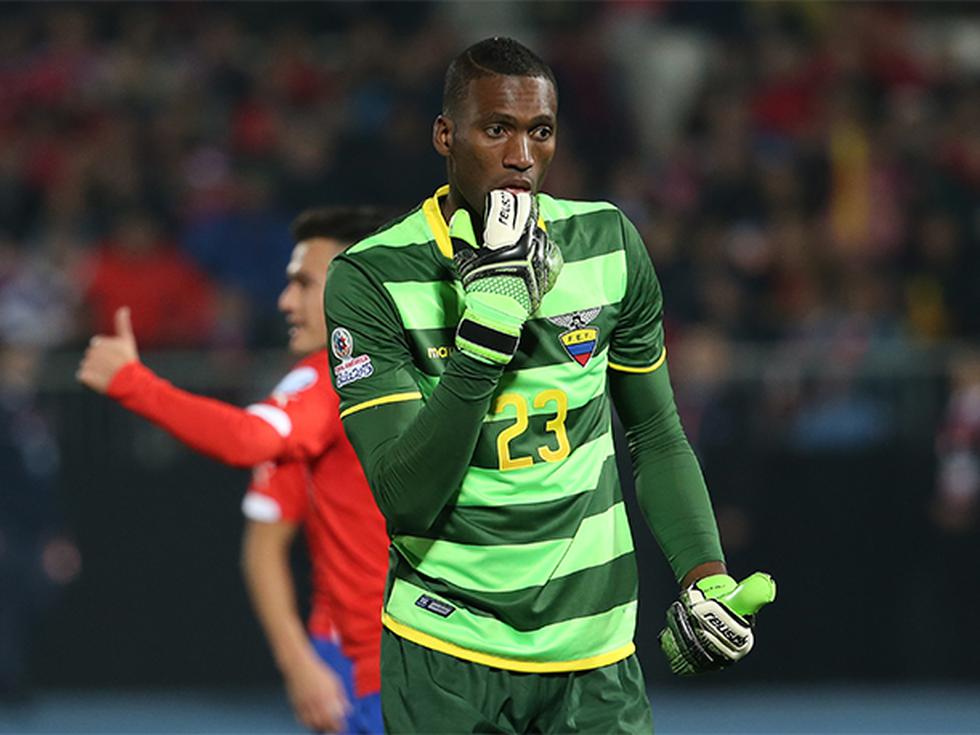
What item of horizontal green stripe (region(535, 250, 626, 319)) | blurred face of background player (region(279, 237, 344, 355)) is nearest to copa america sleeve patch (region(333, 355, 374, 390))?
horizontal green stripe (region(535, 250, 626, 319))

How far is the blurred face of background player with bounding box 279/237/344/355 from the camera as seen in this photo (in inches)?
192

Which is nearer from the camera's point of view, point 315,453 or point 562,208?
point 562,208

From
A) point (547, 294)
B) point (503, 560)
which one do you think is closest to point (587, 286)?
point (547, 294)

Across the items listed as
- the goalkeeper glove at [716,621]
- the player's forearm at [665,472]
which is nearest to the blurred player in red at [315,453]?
the player's forearm at [665,472]

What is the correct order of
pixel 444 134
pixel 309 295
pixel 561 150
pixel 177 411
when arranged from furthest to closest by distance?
pixel 561 150 → pixel 309 295 → pixel 177 411 → pixel 444 134

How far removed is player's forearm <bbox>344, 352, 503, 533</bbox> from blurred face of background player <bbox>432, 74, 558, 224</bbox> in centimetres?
41

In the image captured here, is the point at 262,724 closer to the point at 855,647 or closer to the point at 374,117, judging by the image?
the point at 855,647

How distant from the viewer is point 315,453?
186 inches

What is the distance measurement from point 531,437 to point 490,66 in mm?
713

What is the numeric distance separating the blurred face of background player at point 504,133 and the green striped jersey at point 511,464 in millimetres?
162

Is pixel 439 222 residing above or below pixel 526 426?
above

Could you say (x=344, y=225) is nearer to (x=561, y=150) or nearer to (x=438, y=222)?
(x=438, y=222)

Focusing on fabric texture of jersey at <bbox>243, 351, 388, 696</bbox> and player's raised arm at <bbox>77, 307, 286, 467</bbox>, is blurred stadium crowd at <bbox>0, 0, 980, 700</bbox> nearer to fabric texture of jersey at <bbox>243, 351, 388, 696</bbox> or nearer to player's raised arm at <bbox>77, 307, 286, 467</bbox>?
fabric texture of jersey at <bbox>243, 351, 388, 696</bbox>

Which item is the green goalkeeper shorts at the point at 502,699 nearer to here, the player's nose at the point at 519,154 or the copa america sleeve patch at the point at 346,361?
the copa america sleeve patch at the point at 346,361
